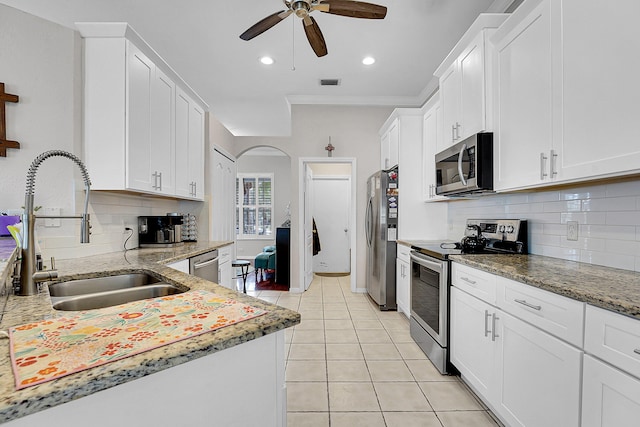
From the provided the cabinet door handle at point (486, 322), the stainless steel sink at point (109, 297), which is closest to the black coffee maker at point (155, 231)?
the stainless steel sink at point (109, 297)

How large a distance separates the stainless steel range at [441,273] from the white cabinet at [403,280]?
1.63 feet

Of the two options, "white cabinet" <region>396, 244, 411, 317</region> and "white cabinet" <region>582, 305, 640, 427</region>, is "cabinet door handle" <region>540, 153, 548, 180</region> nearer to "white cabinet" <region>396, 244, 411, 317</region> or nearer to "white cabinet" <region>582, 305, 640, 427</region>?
"white cabinet" <region>582, 305, 640, 427</region>

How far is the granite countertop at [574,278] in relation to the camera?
1.02 m

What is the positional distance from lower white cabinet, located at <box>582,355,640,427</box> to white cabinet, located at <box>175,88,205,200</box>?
307 cm

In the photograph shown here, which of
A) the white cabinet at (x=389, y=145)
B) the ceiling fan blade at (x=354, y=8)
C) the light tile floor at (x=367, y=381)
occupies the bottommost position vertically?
the light tile floor at (x=367, y=381)

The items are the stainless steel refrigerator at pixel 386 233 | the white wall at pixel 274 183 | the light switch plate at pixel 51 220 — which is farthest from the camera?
the white wall at pixel 274 183

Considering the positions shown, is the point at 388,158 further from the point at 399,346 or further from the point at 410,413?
the point at 410,413

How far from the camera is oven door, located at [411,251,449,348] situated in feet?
7.32

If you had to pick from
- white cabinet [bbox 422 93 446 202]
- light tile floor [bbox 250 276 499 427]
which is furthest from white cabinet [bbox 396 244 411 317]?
white cabinet [bbox 422 93 446 202]

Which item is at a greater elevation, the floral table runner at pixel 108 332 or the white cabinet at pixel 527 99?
the white cabinet at pixel 527 99

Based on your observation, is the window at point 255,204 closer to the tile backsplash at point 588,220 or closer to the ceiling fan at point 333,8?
the ceiling fan at point 333,8

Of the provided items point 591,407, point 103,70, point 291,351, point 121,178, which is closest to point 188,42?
point 103,70

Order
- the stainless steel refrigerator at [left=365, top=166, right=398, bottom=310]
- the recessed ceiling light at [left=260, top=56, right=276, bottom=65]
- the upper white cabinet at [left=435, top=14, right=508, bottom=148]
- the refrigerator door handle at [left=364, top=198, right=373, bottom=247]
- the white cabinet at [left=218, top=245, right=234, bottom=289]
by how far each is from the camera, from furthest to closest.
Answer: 1. the refrigerator door handle at [left=364, top=198, right=373, bottom=247]
2. the stainless steel refrigerator at [left=365, top=166, right=398, bottom=310]
3. the recessed ceiling light at [left=260, top=56, right=276, bottom=65]
4. the white cabinet at [left=218, top=245, right=234, bottom=289]
5. the upper white cabinet at [left=435, top=14, right=508, bottom=148]

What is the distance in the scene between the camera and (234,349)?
2.51 feet
